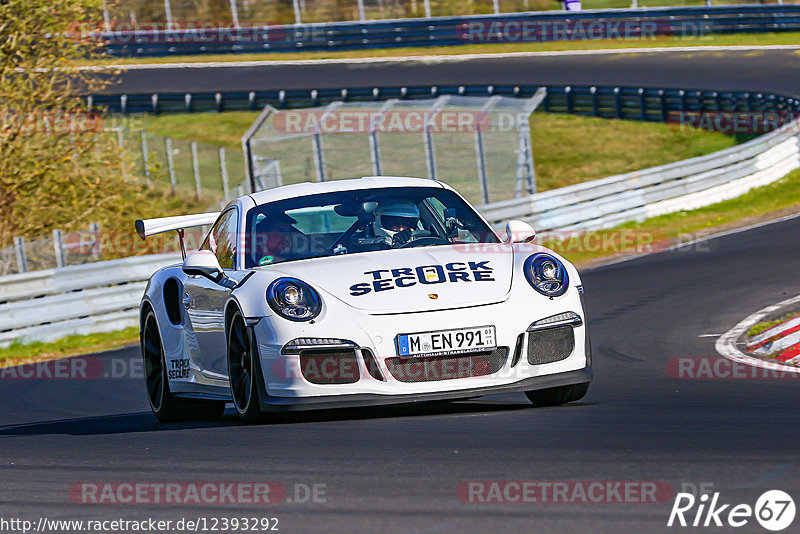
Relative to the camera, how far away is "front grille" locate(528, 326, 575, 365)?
6.89 m

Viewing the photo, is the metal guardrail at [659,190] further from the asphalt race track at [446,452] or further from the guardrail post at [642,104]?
the asphalt race track at [446,452]

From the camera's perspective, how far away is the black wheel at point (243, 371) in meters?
6.93

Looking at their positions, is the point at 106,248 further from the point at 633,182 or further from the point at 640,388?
the point at 640,388

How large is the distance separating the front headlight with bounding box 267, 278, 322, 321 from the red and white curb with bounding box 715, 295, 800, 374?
11.1 feet

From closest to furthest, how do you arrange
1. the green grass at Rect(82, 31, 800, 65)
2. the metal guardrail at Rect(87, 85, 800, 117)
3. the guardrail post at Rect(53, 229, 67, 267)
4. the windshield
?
the windshield → the guardrail post at Rect(53, 229, 67, 267) → the metal guardrail at Rect(87, 85, 800, 117) → the green grass at Rect(82, 31, 800, 65)

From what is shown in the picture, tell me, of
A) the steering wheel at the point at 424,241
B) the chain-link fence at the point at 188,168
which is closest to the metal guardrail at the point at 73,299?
the chain-link fence at the point at 188,168

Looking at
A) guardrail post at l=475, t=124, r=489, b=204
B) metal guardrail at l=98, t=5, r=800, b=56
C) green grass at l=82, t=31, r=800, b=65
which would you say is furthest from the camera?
metal guardrail at l=98, t=5, r=800, b=56

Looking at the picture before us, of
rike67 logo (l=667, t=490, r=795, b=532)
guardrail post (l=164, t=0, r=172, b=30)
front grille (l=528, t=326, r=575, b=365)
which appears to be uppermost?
rike67 logo (l=667, t=490, r=795, b=532)

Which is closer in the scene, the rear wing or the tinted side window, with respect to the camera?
the tinted side window

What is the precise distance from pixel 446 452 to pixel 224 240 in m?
3.08

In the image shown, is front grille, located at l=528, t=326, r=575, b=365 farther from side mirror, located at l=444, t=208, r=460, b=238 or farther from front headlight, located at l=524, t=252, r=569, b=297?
side mirror, located at l=444, t=208, r=460, b=238

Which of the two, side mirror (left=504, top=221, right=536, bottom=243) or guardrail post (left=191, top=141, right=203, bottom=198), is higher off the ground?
side mirror (left=504, top=221, right=536, bottom=243)

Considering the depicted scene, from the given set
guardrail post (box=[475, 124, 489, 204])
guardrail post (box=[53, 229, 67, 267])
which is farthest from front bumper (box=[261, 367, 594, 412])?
guardrail post (box=[475, 124, 489, 204])

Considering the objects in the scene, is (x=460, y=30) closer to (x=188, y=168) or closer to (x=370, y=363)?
(x=188, y=168)
